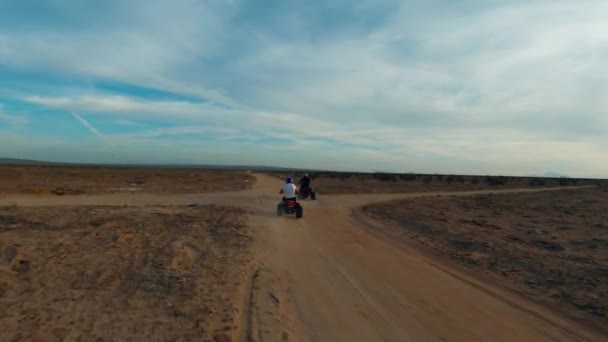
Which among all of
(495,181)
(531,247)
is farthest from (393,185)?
(531,247)

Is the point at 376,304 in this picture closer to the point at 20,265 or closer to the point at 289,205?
the point at 20,265

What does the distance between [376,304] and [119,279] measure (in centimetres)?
450

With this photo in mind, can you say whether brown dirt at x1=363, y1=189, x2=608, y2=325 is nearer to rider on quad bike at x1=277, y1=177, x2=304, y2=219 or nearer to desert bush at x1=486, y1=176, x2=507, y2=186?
rider on quad bike at x1=277, y1=177, x2=304, y2=219

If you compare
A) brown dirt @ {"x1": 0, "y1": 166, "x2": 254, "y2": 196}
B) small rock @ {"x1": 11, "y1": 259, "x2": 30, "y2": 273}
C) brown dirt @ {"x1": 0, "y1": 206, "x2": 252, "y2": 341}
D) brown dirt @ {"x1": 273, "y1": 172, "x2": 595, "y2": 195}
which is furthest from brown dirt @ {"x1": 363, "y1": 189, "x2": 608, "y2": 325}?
brown dirt @ {"x1": 0, "y1": 166, "x2": 254, "y2": 196}

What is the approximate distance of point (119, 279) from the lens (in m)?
8.07


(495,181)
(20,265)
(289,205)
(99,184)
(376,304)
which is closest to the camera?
(376,304)

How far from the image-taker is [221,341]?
A: 5504mm

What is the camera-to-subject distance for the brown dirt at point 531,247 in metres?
8.30

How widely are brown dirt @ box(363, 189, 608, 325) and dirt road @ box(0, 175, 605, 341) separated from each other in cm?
93

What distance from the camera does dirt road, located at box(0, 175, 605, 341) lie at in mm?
6012

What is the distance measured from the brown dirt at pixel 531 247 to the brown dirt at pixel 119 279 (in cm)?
549

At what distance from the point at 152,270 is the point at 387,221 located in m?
12.5

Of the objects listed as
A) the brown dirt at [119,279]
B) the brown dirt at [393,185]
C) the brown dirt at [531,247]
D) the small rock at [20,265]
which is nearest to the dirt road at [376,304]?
the brown dirt at [119,279]

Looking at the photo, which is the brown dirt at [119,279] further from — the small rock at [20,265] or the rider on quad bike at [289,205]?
the rider on quad bike at [289,205]
